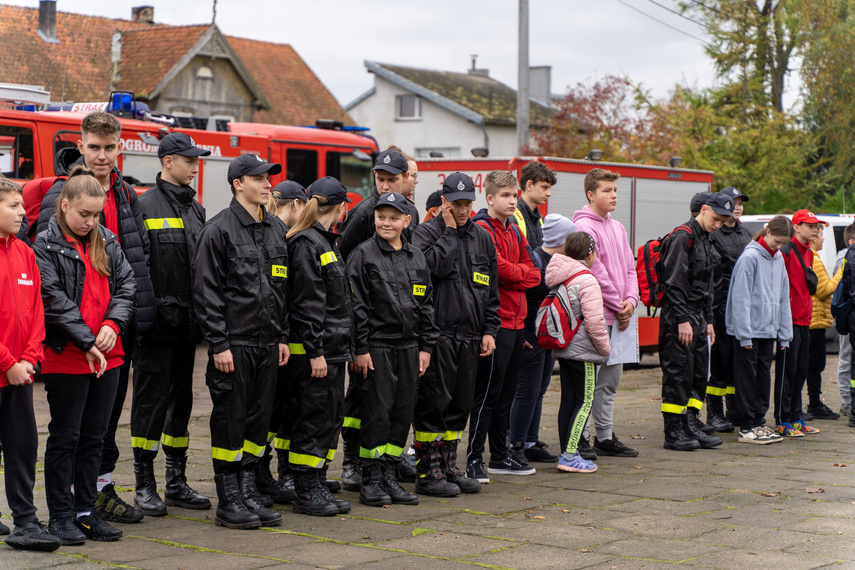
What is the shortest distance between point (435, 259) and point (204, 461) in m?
2.61

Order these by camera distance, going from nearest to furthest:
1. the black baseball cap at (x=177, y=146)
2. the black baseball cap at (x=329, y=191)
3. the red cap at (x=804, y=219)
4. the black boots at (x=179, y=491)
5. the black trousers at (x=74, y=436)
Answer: the black trousers at (x=74, y=436), the black baseball cap at (x=177, y=146), the black boots at (x=179, y=491), the black baseball cap at (x=329, y=191), the red cap at (x=804, y=219)

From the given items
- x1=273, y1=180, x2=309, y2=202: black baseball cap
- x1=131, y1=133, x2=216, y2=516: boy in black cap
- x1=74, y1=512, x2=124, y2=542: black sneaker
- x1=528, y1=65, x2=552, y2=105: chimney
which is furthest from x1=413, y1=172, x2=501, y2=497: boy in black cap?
x1=528, y1=65, x2=552, y2=105: chimney

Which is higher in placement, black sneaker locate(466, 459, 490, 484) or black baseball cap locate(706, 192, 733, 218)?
black baseball cap locate(706, 192, 733, 218)

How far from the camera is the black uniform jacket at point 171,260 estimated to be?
6.22 metres

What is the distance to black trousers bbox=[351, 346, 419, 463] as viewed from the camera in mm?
6730

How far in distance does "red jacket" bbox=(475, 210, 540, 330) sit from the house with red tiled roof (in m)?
31.4

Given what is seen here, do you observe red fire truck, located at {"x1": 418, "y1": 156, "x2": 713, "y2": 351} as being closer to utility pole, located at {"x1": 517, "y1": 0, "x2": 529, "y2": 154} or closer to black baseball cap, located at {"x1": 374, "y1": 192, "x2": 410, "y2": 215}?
utility pole, located at {"x1": 517, "y1": 0, "x2": 529, "y2": 154}

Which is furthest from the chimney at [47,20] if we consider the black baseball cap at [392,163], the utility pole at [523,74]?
the black baseball cap at [392,163]

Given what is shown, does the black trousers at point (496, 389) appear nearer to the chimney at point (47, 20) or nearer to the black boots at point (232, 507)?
the black boots at point (232, 507)

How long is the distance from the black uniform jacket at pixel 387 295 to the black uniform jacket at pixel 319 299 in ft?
0.41

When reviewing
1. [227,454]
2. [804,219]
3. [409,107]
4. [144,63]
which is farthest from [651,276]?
[409,107]

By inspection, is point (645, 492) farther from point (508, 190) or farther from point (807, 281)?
point (807, 281)

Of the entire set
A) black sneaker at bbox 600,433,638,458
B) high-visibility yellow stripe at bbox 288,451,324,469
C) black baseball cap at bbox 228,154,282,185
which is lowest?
black sneaker at bbox 600,433,638,458

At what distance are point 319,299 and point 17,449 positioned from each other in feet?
6.28
